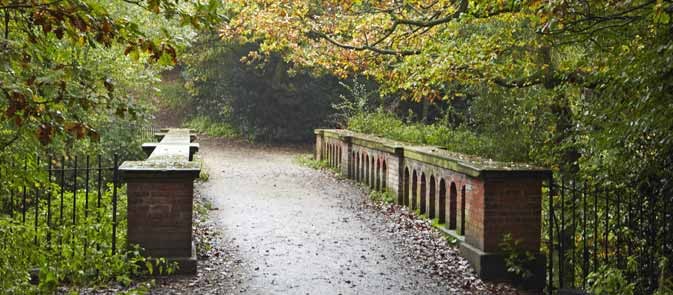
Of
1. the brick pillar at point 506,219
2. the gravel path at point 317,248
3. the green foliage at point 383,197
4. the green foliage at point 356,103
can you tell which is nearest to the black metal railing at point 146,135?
the gravel path at point 317,248

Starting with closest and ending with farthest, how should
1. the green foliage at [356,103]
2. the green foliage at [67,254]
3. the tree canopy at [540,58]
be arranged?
the green foliage at [67,254] < the tree canopy at [540,58] < the green foliage at [356,103]

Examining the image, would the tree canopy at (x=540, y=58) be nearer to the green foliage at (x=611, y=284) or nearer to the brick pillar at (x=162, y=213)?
the green foliage at (x=611, y=284)

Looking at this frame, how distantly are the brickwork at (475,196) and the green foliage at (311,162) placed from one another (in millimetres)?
7962

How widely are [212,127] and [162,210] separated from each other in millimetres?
27387

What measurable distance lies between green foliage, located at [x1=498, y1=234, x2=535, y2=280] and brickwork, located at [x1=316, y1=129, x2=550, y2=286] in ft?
0.28

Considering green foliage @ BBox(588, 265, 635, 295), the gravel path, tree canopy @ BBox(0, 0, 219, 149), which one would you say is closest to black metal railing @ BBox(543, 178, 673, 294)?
green foliage @ BBox(588, 265, 635, 295)

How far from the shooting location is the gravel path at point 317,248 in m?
8.23

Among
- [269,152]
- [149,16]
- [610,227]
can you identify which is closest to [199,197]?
[149,16]

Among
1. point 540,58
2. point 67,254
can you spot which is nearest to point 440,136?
point 540,58

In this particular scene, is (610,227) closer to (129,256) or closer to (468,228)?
(468,228)

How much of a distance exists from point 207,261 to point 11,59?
18.1ft

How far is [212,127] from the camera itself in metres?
35.2

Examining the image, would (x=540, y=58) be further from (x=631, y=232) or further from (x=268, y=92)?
(x=268, y=92)

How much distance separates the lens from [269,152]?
93.2 feet
